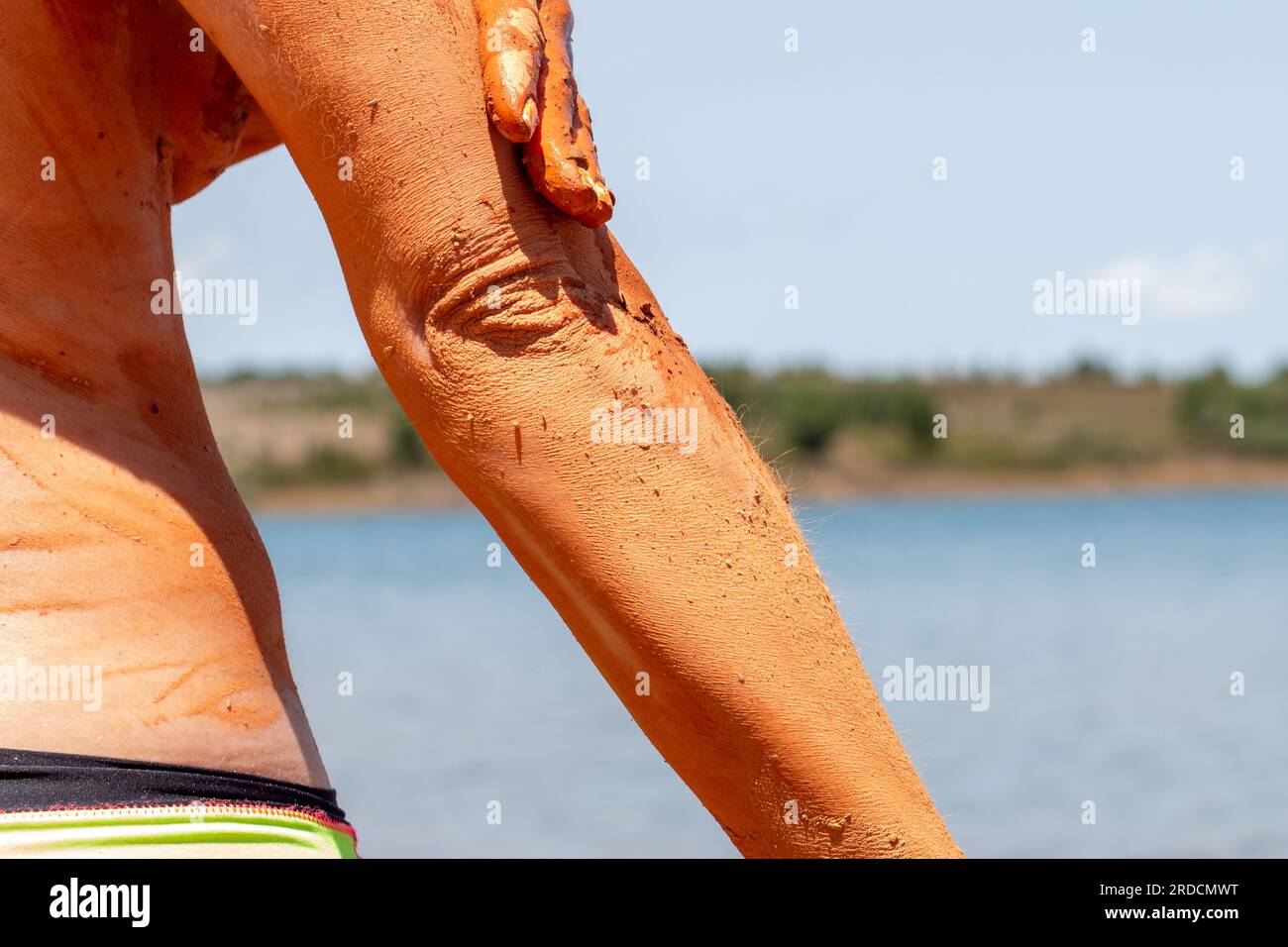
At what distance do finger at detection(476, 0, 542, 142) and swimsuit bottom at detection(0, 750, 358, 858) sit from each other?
541mm

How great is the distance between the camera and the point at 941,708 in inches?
528

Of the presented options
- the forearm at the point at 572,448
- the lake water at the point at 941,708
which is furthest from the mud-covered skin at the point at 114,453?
the lake water at the point at 941,708

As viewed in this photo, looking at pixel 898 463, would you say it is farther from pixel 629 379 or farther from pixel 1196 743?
pixel 629 379

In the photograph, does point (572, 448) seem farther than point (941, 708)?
No

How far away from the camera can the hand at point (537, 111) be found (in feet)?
3.36

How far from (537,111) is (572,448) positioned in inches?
9.7

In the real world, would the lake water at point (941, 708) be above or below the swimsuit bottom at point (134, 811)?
below

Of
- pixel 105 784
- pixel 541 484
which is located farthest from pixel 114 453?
pixel 541 484

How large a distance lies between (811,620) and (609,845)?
782 centimetres

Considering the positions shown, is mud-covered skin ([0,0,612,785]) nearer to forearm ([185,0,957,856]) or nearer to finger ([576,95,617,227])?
forearm ([185,0,957,856])

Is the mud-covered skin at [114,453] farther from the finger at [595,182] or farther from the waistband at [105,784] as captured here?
the finger at [595,182]

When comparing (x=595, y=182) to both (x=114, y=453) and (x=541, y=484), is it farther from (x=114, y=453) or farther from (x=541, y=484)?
(x=114, y=453)

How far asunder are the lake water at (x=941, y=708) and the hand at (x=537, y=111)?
33cm

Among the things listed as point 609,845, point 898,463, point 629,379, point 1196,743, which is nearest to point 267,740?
point 629,379
